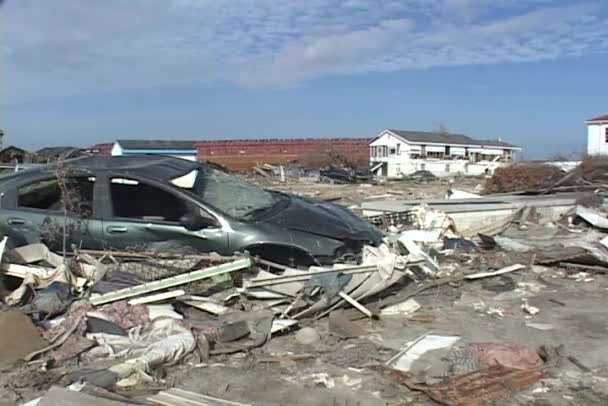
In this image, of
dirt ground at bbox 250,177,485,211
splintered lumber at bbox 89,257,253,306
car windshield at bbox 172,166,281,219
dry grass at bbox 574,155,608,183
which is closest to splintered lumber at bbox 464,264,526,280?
car windshield at bbox 172,166,281,219

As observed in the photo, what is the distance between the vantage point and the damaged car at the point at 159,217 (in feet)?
22.6

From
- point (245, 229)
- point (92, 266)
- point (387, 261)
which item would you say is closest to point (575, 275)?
point (387, 261)

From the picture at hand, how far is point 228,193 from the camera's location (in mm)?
7629

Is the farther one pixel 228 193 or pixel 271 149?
pixel 271 149

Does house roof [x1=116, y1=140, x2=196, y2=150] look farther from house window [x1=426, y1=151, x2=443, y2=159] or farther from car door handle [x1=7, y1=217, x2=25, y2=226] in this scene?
car door handle [x1=7, y1=217, x2=25, y2=226]

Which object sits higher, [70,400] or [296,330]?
[70,400]

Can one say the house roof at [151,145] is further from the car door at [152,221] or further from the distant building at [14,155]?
the car door at [152,221]

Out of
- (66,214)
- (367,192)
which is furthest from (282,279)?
(367,192)

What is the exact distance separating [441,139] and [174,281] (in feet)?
207

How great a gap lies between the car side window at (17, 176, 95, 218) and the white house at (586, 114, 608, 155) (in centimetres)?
4963

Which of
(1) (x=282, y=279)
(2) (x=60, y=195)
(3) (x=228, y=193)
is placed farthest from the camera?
(3) (x=228, y=193)

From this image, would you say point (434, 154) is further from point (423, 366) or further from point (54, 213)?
point (423, 366)

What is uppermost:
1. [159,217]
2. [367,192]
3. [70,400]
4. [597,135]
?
[597,135]

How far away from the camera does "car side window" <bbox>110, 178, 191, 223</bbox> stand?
707cm
